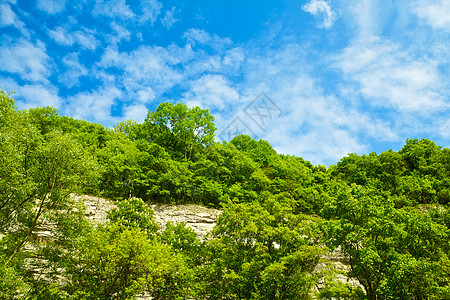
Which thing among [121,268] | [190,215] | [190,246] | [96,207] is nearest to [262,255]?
[190,246]

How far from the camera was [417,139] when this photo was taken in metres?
54.7

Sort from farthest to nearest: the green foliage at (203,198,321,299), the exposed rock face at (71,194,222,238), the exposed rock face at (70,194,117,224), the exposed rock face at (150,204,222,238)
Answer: the exposed rock face at (150,204,222,238) → the exposed rock face at (71,194,222,238) → the exposed rock face at (70,194,117,224) → the green foliage at (203,198,321,299)

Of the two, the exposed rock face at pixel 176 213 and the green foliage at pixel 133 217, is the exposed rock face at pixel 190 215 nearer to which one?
the exposed rock face at pixel 176 213

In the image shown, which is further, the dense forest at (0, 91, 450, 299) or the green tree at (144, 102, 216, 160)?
the green tree at (144, 102, 216, 160)

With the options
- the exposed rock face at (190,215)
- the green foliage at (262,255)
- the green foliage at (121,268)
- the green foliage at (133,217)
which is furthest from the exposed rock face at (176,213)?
the green foliage at (121,268)

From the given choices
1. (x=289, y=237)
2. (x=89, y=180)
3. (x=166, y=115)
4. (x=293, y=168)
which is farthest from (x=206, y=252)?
(x=166, y=115)

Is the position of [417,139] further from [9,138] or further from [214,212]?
[9,138]

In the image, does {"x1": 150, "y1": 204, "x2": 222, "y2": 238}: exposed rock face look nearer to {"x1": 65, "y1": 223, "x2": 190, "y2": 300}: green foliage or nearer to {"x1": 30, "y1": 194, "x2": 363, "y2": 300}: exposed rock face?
{"x1": 30, "y1": 194, "x2": 363, "y2": 300}: exposed rock face

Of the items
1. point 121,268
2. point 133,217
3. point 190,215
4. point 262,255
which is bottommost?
point 121,268

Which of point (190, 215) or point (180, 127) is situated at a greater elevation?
point (180, 127)

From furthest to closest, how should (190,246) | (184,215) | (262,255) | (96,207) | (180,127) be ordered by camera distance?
(180,127) < (184,215) < (96,207) < (190,246) < (262,255)

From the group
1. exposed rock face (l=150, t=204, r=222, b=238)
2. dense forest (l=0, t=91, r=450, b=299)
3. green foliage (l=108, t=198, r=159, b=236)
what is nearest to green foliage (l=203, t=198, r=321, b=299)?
dense forest (l=0, t=91, r=450, b=299)

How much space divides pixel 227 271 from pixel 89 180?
501 inches

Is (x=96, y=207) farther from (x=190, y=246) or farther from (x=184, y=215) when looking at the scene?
(x=190, y=246)
